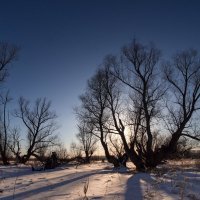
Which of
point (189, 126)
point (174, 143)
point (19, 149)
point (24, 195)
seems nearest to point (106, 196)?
point (24, 195)

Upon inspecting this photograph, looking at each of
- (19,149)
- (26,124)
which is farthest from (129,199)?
(26,124)

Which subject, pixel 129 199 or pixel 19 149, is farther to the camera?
pixel 19 149

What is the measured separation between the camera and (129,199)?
6.28 metres

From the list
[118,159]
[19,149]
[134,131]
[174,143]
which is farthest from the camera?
[19,149]

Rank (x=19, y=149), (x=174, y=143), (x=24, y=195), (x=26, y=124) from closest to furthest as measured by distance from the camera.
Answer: (x=24, y=195) → (x=174, y=143) → (x=19, y=149) → (x=26, y=124)

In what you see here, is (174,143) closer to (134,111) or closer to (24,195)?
(134,111)

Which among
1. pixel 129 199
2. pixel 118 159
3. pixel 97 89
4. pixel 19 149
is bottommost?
pixel 129 199

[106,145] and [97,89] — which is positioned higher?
[97,89]

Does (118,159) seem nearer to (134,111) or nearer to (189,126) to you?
(134,111)

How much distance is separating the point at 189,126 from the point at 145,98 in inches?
128

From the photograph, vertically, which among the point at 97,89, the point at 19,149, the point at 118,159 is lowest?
the point at 118,159

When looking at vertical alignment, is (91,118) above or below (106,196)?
above

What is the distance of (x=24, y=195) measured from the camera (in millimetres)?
7652

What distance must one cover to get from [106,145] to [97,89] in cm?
445
